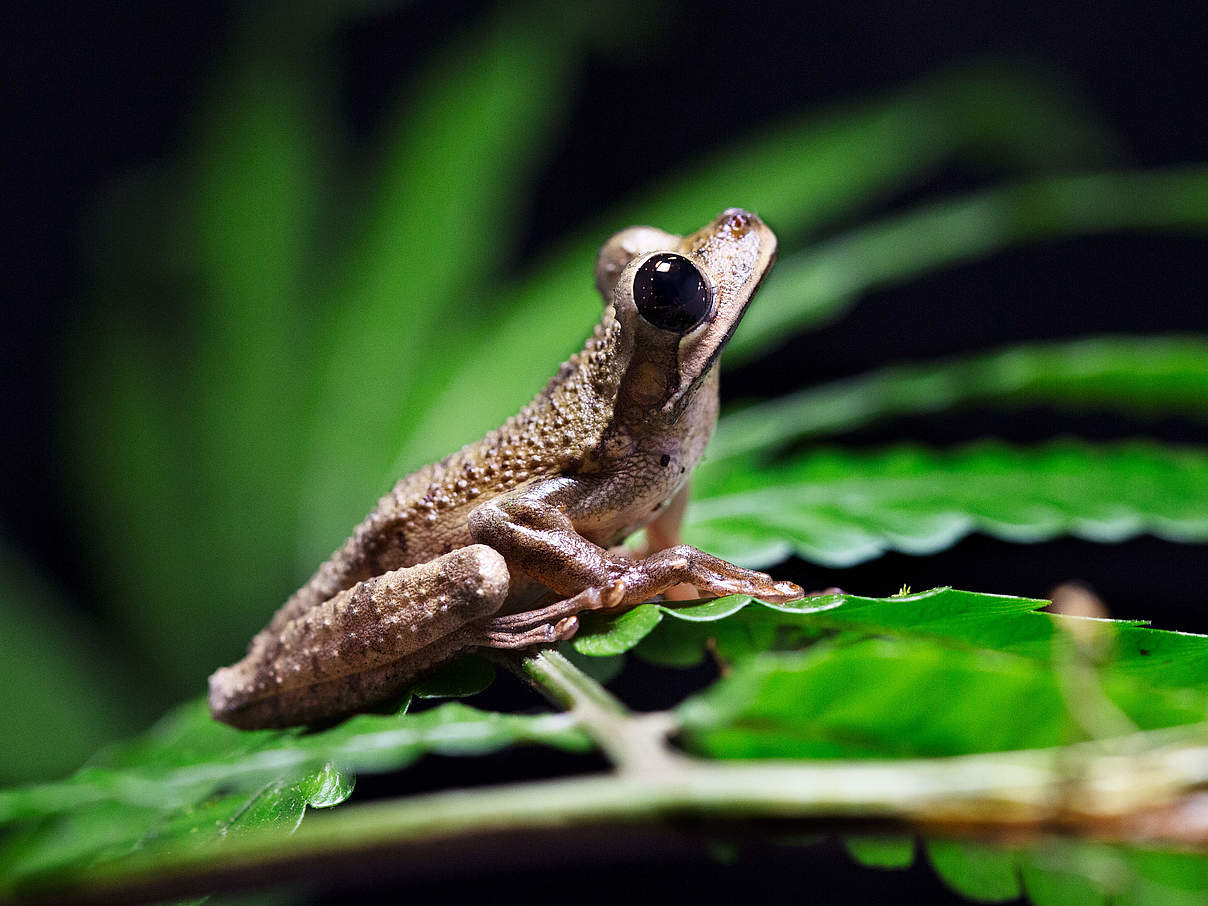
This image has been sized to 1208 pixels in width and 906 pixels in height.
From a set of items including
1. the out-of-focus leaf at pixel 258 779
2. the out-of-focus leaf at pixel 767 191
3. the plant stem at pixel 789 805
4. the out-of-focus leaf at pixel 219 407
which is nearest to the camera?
the plant stem at pixel 789 805

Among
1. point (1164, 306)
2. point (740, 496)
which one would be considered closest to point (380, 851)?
point (740, 496)

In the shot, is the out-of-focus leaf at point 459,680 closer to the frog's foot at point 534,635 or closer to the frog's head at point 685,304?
the frog's foot at point 534,635

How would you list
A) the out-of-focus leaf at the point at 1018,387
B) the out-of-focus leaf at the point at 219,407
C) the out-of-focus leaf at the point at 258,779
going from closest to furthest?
the out-of-focus leaf at the point at 258,779, the out-of-focus leaf at the point at 1018,387, the out-of-focus leaf at the point at 219,407

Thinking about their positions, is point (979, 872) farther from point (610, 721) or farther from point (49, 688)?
point (49, 688)

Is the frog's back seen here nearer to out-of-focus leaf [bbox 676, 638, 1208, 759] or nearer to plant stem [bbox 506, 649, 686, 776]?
plant stem [bbox 506, 649, 686, 776]

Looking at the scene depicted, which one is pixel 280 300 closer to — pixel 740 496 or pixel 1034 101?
pixel 740 496

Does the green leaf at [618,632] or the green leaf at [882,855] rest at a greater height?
the green leaf at [618,632]

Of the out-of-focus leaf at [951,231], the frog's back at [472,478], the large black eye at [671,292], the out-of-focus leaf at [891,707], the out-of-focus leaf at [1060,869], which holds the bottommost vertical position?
the out-of-focus leaf at [1060,869]

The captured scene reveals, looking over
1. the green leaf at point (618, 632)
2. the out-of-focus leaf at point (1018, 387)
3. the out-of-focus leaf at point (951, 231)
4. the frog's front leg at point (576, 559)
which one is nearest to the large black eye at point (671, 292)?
the frog's front leg at point (576, 559)
